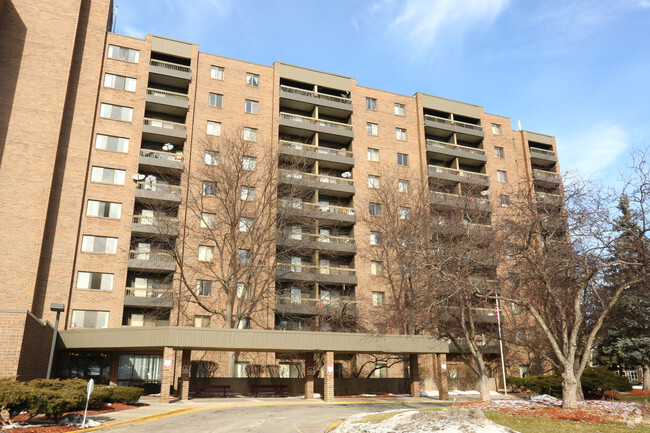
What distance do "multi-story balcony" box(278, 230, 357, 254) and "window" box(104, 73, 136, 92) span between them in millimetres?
18602

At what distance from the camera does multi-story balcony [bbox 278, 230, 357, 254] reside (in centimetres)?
4122

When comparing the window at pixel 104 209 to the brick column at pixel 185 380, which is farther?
the window at pixel 104 209

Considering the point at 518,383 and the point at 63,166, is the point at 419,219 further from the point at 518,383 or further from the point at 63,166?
the point at 63,166

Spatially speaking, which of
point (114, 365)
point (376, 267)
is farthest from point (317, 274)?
point (114, 365)

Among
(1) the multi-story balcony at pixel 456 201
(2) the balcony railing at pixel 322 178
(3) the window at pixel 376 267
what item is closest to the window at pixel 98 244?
(2) the balcony railing at pixel 322 178

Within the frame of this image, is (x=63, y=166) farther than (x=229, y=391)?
Yes

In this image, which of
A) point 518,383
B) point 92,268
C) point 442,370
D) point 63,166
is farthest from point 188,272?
point 518,383

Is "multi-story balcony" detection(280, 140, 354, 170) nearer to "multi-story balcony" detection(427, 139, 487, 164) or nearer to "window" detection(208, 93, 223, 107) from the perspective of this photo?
"window" detection(208, 93, 223, 107)

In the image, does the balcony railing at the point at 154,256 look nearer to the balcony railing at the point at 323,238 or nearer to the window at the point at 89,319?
the window at the point at 89,319

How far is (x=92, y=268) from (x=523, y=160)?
157 ft

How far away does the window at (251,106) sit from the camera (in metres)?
47.7

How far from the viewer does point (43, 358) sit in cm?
2747

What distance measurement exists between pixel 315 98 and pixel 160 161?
54.7 feet

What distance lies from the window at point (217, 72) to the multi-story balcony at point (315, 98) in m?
5.82
